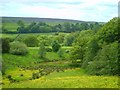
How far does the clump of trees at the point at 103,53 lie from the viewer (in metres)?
52.5

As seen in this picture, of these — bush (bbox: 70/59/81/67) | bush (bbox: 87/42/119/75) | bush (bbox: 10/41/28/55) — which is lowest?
bush (bbox: 70/59/81/67)

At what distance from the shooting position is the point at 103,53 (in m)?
56.0

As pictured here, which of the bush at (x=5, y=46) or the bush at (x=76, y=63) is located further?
the bush at (x=5, y=46)

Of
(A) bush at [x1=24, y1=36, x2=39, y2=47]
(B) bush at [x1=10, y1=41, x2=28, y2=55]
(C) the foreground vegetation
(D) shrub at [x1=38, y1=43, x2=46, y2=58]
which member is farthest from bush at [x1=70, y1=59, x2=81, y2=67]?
(A) bush at [x1=24, y1=36, x2=39, y2=47]

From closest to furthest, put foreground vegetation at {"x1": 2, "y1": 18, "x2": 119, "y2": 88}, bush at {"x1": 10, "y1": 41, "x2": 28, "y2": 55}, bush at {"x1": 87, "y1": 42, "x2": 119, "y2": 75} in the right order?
foreground vegetation at {"x1": 2, "y1": 18, "x2": 119, "y2": 88} → bush at {"x1": 87, "y1": 42, "x2": 119, "y2": 75} → bush at {"x1": 10, "y1": 41, "x2": 28, "y2": 55}

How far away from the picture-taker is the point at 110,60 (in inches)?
2095

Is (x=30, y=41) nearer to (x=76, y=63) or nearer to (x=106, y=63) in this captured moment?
(x=76, y=63)

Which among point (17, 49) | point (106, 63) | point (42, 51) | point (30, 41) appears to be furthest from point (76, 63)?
point (30, 41)

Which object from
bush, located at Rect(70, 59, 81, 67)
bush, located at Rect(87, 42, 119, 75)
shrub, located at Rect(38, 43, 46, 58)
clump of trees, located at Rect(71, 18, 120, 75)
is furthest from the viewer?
shrub, located at Rect(38, 43, 46, 58)

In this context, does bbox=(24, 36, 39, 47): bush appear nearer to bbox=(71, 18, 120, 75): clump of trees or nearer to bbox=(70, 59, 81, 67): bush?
bbox=(70, 59, 81, 67): bush

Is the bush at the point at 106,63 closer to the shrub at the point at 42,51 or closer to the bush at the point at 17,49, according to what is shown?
the shrub at the point at 42,51

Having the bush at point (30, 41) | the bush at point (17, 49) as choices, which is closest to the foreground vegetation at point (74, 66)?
the bush at point (17, 49)

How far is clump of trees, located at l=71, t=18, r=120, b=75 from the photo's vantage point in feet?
172

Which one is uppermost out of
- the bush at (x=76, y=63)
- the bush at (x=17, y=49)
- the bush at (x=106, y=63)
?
the bush at (x=106, y=63)
